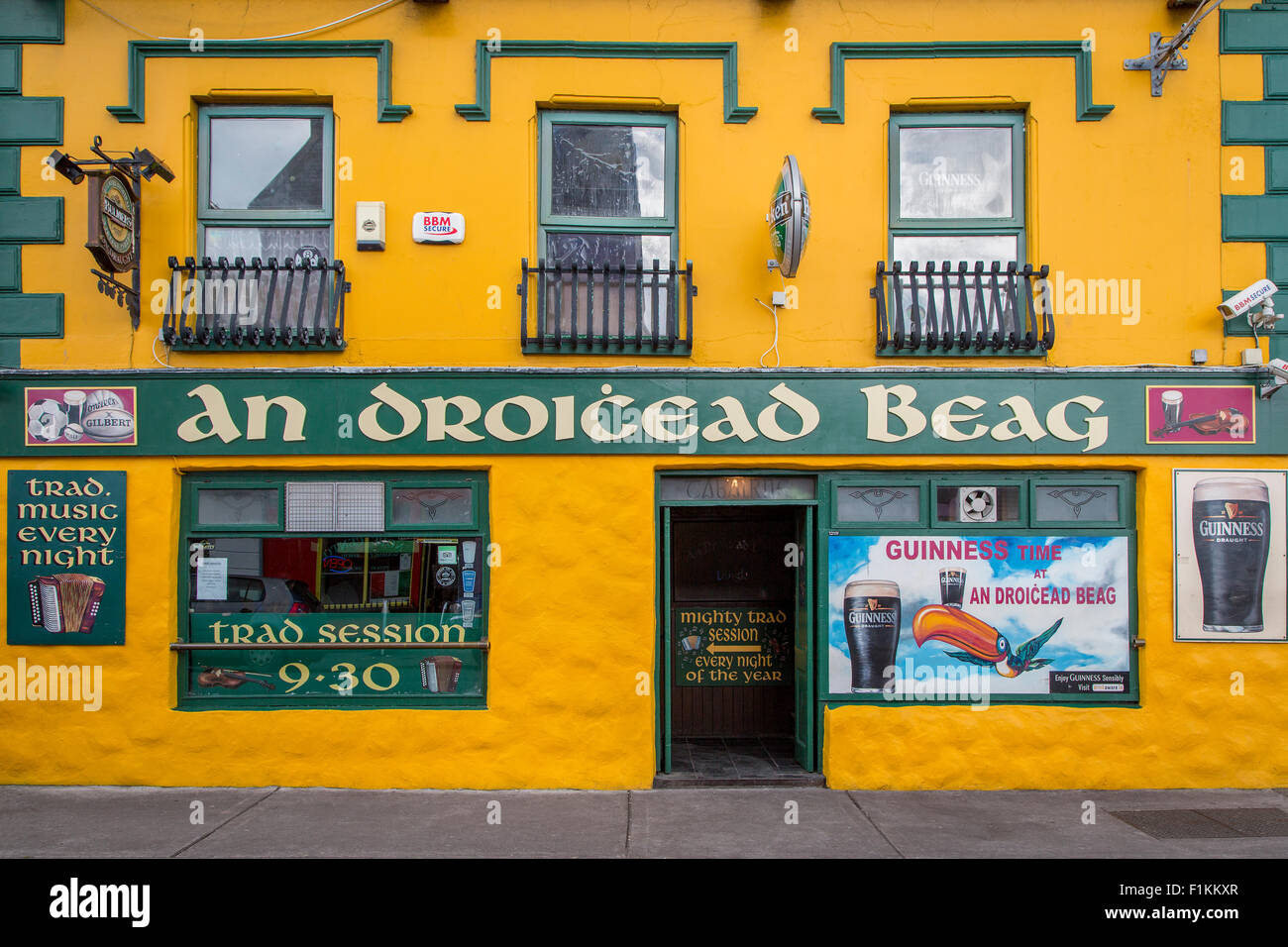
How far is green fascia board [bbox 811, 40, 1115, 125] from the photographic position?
25.0 feet

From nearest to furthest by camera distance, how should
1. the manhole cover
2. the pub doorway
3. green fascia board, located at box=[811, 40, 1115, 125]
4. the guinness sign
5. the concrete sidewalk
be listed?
the concrete sidewalk < the manhole cover < the guinness sign < green fascia board, located at box=[811, 40, 1115, 125] < the pub doorway

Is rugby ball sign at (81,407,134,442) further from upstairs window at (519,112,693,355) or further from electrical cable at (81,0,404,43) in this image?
upstairs window at (519,112,693,355)

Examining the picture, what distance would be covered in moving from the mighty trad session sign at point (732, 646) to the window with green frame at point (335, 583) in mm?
2360

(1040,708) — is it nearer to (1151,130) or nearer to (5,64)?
(1151,130)

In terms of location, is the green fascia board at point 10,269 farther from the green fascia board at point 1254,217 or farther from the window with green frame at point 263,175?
the green fascia board at point 1254,217

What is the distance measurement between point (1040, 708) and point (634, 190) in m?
5.69

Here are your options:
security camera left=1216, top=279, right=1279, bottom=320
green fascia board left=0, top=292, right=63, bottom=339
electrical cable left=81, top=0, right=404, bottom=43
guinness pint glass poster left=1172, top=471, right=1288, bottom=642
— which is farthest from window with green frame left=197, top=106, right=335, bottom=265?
guinness pint glass poster left=1172, top=471, right=1288, bottom=642

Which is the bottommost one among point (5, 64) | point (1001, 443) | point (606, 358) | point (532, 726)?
point (532, 726)

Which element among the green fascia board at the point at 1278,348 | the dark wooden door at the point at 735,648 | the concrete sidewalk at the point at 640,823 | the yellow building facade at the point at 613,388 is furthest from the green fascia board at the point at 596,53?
the concrete sidewalk at the point at 640,823

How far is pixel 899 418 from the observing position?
24.6ft

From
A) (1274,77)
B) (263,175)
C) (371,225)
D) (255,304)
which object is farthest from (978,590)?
(263,175)

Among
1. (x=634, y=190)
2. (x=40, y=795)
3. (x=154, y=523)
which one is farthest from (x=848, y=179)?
(x=40, y=795)

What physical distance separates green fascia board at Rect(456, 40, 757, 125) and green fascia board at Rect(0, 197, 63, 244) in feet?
11.6

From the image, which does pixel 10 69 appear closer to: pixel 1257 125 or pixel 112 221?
pixel 112 221
